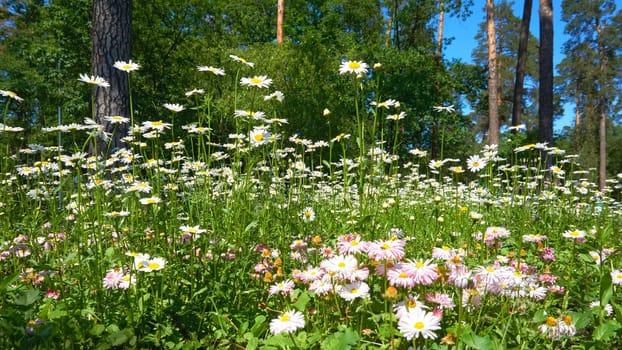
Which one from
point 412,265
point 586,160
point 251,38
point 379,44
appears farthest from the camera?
point 586,160

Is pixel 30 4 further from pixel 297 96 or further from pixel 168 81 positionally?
pixel 297 96

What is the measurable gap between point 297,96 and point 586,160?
24864mm

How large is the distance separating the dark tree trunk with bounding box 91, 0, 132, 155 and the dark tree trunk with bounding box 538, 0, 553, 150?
671 cm

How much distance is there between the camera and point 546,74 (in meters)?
6.61

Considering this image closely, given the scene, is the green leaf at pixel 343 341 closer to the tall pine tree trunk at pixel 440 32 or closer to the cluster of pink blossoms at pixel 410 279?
the cluster of pink blossoms at pixel 410 279

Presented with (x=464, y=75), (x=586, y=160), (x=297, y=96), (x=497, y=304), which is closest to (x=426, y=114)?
(x=464, y=75)

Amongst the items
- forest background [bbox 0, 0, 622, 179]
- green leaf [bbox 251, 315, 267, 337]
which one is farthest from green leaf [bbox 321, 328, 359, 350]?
forest background [bbox 0, 0, 622, 179]

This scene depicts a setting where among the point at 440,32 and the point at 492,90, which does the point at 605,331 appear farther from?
the point at 440,32

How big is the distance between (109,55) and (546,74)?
274 inches

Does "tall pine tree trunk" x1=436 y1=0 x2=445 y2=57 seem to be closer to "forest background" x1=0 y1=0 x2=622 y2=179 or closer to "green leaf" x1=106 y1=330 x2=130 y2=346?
"forest background" x1=0 y1=0 x2=622 y2=179

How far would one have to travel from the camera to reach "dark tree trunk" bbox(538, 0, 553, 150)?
658 centimetres

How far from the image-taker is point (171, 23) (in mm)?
12547

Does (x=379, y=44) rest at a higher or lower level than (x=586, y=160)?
higher

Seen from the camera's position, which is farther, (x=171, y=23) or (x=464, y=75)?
(x=464, y=75)
